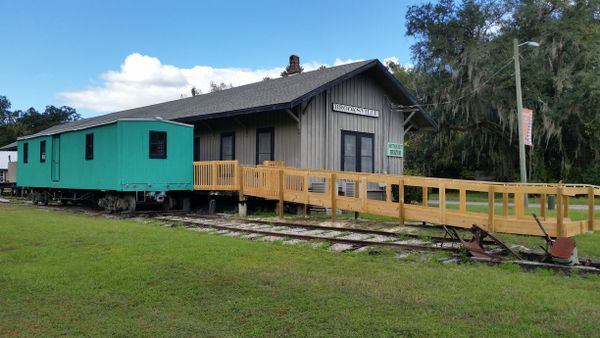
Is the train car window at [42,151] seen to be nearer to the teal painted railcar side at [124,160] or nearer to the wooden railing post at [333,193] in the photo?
the teal painted railcar side at [124,160]

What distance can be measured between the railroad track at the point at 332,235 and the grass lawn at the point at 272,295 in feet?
2.80

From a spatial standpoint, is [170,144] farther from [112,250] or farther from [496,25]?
[496,25]

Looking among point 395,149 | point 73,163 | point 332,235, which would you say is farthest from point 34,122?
point 332,235

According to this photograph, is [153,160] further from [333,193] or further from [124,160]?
[333,193]

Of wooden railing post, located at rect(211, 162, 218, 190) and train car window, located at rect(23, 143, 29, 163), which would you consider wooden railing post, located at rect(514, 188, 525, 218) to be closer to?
wooden railing post, located at rect(211, 162, 218, 190)

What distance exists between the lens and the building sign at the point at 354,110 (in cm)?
1809

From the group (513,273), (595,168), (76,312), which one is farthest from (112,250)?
(595,168)

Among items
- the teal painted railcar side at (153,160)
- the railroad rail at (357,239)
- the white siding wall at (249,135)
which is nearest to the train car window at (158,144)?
the teal painted railcar side at (153,160)

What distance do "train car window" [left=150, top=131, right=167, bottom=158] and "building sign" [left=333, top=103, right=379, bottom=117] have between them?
593 cm

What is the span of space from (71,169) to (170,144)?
4473 millimetres

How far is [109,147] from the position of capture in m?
15.9

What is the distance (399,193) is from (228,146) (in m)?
10.1

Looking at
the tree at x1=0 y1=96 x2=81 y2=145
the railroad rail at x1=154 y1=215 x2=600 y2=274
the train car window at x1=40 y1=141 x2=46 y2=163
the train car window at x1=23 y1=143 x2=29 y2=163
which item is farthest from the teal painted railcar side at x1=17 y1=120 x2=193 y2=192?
the tree at x1=0 y1=96 x2=81 y2=145

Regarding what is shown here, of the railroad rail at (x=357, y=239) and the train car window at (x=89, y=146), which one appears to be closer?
the railroad rail at (x=357, y=239)
